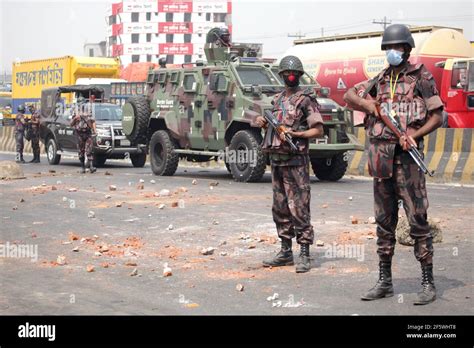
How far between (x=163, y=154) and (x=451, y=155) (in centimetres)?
649

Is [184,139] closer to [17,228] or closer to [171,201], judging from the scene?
[171,201]

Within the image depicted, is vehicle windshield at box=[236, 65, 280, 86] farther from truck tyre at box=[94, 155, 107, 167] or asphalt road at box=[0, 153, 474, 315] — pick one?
truck tyre at box=[94, 155, 107, 167]

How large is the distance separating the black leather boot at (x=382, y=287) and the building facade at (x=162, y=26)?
99.0 meters

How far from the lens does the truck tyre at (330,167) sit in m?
18.2

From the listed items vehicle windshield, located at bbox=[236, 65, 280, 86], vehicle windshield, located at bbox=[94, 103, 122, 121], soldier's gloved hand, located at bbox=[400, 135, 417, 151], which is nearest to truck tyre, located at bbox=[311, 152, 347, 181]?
vehicle windshield, located at bbox=[236, 65, 280, 86]

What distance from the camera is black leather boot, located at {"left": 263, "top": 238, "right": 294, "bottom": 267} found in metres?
8.47

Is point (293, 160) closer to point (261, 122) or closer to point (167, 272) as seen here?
point (261, 122)

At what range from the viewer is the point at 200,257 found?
914 cm

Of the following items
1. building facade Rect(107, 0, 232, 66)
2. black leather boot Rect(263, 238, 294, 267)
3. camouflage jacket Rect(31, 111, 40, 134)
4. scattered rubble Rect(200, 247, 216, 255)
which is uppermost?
building facade Rect(107, 0, 232, 66)

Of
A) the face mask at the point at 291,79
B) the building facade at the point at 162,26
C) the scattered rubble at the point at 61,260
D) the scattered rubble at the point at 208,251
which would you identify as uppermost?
the building facade at the point at 162,26

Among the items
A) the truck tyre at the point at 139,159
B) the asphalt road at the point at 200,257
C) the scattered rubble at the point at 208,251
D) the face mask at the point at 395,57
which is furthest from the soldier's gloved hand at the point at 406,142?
the truck tyre at the point at 139,159

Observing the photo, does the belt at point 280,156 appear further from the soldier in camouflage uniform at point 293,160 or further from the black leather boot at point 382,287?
the black leather boot at point 382,287

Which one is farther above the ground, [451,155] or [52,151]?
[451,155]
